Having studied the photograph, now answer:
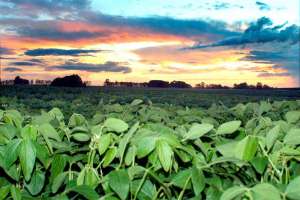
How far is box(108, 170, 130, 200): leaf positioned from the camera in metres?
1.29

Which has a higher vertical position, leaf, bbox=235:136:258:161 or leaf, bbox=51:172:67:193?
leaf, bbox=235:136:258:161

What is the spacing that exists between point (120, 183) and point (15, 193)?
41cm

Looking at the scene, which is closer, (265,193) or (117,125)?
(265,193)

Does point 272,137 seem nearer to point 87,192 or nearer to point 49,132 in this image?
point 87,192

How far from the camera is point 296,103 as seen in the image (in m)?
4.16

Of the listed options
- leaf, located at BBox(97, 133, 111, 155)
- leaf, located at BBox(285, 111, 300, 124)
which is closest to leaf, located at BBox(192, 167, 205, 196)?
leaf, located at BBox(97, 133, 111, 155)

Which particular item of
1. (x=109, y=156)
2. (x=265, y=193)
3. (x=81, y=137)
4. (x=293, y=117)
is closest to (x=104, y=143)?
(x=109, y=156)

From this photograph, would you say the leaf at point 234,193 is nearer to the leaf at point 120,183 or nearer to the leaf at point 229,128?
the leaf at point 120,183

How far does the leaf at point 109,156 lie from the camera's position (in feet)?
4.91

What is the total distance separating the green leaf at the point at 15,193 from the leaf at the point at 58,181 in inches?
4.4

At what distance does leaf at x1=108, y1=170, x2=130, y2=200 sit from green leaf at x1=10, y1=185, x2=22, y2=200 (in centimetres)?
37

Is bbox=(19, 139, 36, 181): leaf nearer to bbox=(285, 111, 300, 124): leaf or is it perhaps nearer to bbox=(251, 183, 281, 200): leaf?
bbox=(251, 183, 281, 200): leaf

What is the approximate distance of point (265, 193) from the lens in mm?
1147

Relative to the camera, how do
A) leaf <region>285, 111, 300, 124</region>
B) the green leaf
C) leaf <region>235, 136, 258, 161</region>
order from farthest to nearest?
leaf <region>285, 111, 300, 124</region> → the green leaf → leaf <region>235, 136, 258, 161</region>
